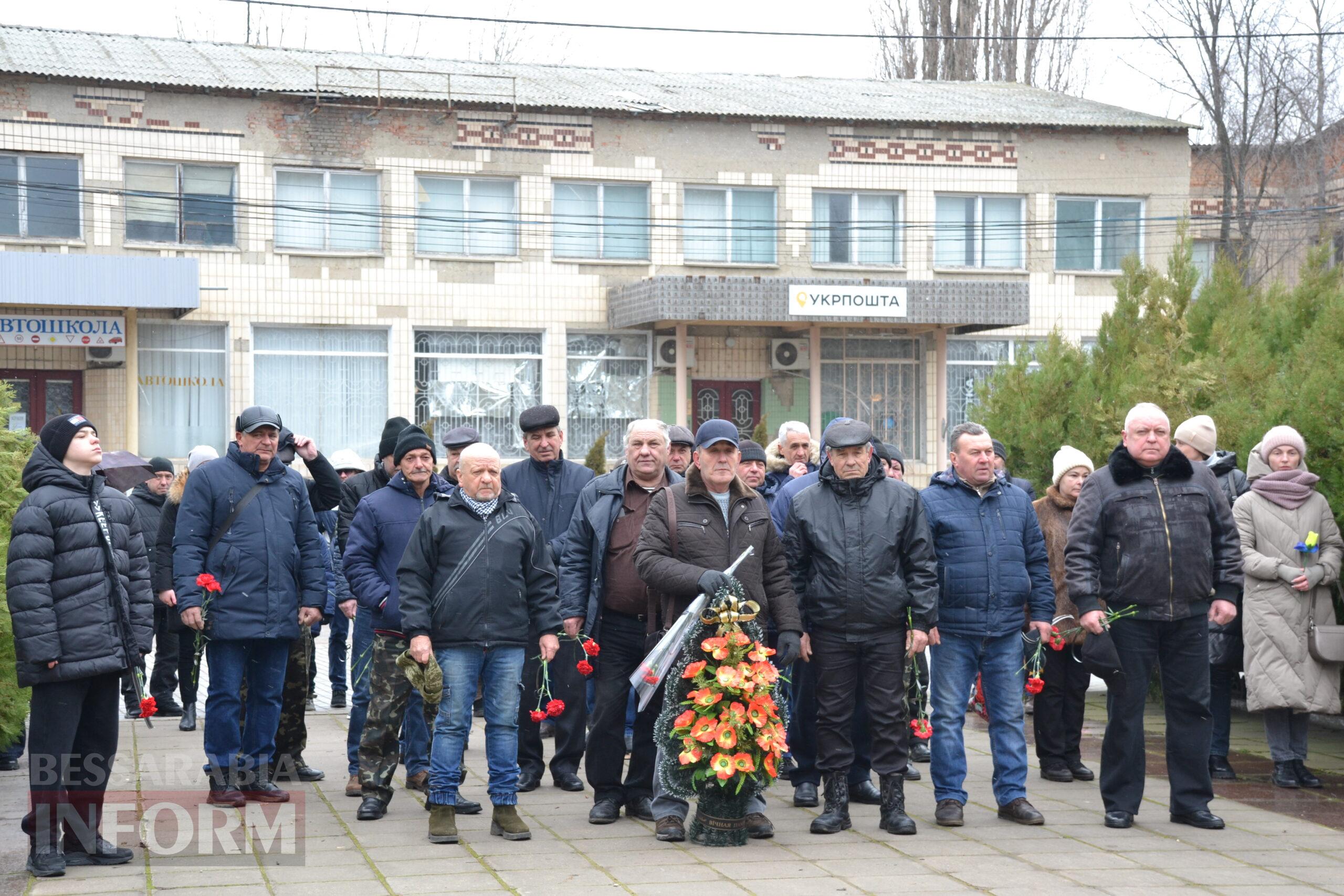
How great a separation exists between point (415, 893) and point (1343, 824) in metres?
4.56

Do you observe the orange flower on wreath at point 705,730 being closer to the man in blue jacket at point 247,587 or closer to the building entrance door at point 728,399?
the man in blue jacket at point 247,587

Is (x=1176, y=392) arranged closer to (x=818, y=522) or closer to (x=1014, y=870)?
(x=818, y=522)

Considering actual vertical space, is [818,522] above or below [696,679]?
above

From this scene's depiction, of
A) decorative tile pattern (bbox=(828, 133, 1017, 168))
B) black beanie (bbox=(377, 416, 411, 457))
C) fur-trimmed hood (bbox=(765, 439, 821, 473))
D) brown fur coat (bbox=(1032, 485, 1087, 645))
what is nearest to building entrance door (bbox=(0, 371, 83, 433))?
decorative tile pattern (bbox=(828, 133, 1017, 168))

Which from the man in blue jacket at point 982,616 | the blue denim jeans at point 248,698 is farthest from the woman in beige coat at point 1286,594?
the blue denim jeans at point 248,698

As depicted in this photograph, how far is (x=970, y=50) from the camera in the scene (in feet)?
116

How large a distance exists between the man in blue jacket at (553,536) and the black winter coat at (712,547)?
120 cm

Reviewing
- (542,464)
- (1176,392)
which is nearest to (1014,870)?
(542,464)

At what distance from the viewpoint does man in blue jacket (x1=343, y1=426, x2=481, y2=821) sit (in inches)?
294

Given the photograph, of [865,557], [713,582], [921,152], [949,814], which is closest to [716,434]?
[713,582]

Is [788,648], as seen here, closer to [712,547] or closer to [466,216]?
[712,547]

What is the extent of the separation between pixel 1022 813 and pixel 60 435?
15.8ft

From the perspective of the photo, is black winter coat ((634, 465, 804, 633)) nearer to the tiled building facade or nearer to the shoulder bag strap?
the shoulder bag strap

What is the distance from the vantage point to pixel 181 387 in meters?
24.0
